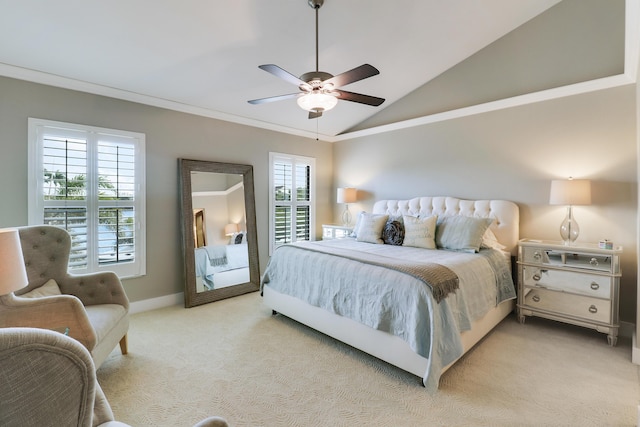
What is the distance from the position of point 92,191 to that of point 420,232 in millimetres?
3681

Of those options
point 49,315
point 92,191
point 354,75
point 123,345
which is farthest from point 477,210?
point 92,191

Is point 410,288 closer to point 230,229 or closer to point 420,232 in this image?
point 420,232

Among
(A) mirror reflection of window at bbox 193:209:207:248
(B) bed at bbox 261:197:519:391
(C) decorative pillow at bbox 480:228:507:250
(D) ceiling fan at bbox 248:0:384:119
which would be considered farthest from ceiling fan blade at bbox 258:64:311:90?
(C) decorative pillow at bbox 480:228:507:250

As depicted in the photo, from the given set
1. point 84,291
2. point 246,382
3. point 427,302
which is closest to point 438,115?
point 427,302

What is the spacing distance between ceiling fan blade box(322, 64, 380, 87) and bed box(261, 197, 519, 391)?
1464 millimetres

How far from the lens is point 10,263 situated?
1.42m

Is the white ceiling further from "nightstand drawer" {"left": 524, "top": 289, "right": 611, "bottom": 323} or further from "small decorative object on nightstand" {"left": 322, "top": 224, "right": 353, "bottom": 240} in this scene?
"nightstand drawer" {"left": 524, "top": 289, "right": 611, "bottom": 323}

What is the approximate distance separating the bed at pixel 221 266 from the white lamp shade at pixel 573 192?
385 centimetres

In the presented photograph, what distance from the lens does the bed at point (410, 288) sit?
210 cm

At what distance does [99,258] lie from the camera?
10.8 feet

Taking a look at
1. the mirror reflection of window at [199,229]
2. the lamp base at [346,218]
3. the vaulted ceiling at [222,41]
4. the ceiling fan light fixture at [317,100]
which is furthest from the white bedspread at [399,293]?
the vaulted ceiling at [222,41]

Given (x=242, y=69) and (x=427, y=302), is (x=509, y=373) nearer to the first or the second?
(x=427, y=302)

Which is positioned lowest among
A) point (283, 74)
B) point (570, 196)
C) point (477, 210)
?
point (477, 210)

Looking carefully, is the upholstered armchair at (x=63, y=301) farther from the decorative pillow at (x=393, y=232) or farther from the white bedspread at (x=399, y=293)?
the decorative pillow at (x=393, y=232)
